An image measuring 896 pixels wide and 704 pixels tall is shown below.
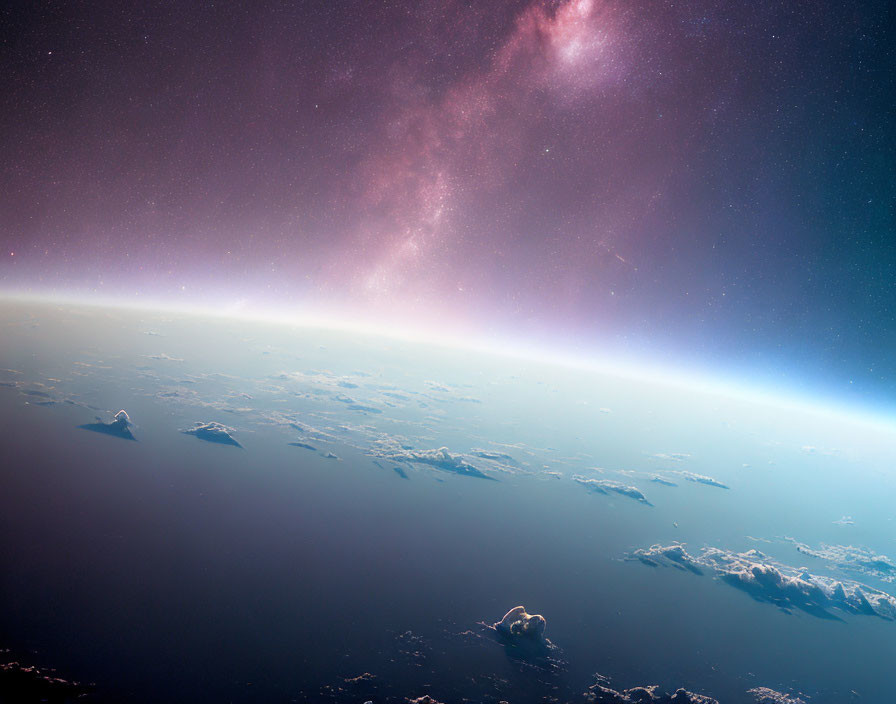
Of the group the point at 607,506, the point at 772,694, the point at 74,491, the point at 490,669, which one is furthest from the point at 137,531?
the point at 607,506

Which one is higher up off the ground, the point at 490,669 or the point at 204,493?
the point at 490,669

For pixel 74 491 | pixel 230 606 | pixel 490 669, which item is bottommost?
pixel 74 491

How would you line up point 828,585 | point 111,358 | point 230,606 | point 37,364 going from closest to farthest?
1. point 230,606
2. point 828,585
3. point 37,364
4. point 111,358

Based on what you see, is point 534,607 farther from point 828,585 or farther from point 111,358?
point 111,358

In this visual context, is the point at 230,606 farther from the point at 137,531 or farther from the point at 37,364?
the point at 37,364

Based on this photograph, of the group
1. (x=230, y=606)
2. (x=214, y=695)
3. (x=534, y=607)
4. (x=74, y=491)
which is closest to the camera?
(x=214, y=695)

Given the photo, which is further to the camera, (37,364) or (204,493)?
(37,364)
